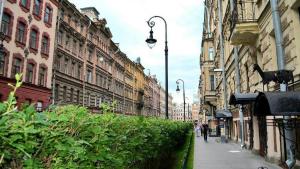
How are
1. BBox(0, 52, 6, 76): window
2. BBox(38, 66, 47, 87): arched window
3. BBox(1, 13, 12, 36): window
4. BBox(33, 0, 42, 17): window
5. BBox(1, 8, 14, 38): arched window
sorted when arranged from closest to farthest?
BBox(0, 52, 6, 76): window
BBox(1, 13, 12, 36): window
BBox(1, 8, 14, 38): arched window
BBox(33, 0, 42, 17): window
BBox(38, 66, 47, 87): arched window

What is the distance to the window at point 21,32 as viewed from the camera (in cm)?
2651

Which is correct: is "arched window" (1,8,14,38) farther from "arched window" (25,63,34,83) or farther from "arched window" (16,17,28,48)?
"arched window" (25,63,34,83)

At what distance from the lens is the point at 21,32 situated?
88.6 ft

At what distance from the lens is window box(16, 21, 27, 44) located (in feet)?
87.0

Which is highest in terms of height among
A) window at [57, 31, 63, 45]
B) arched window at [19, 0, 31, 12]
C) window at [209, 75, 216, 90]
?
arched window at [19, 0, 31, 12]

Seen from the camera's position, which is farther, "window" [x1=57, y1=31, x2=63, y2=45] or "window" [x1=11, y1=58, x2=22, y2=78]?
"window" [x1=57, y1=31, x2=63, y2=45]

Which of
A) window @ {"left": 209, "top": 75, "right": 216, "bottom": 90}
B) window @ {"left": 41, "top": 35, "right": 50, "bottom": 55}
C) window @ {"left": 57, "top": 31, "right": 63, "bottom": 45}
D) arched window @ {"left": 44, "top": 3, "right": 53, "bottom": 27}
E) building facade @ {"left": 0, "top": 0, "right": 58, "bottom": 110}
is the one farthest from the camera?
window @ {"left": 209, "top": 75, "right": 216, "bottom": 90}

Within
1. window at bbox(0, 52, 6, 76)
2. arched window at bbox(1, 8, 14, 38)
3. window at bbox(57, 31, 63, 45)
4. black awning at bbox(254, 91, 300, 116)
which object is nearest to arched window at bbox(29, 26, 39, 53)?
arched window at bbox(1, 8, 14, 38)

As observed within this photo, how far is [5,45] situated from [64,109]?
24.2m

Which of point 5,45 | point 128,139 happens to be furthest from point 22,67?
point 128,139

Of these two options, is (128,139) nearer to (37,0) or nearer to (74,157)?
(74,157)

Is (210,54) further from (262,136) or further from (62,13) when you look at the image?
(262,136)

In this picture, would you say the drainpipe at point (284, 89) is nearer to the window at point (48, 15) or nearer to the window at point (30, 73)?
the window at point (30, 73)

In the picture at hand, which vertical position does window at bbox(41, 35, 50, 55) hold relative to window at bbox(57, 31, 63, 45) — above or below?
below
